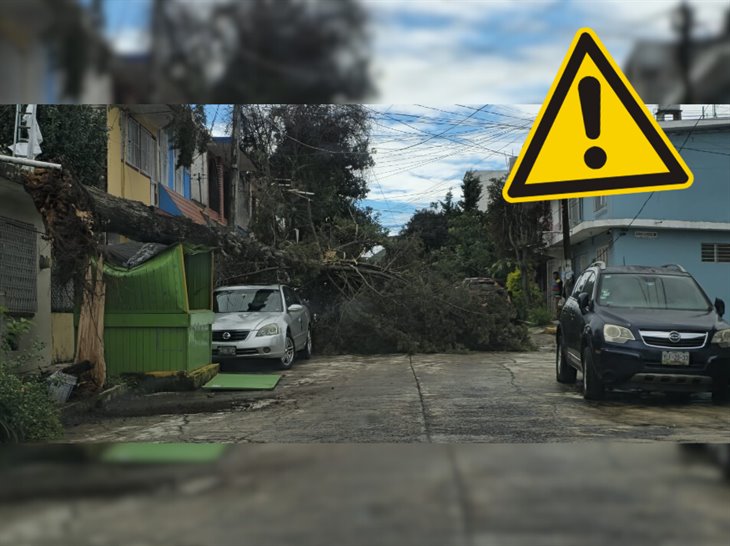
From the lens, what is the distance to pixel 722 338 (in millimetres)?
5492

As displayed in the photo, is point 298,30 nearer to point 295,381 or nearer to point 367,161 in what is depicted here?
point 367,161

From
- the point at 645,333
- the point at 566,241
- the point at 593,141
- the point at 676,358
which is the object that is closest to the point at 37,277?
the point at 566,241

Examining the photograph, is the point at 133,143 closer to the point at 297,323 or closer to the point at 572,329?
the point at 297,323

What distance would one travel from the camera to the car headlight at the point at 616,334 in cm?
630

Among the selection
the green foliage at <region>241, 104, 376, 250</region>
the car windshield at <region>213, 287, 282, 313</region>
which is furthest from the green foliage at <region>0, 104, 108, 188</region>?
the green foliage at <region>241, 104, 376, 250</region>

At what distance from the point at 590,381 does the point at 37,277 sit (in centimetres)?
761

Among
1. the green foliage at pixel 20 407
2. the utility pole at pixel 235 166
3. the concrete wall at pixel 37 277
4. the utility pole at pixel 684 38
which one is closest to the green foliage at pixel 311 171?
the utility pole at pixel 235 166

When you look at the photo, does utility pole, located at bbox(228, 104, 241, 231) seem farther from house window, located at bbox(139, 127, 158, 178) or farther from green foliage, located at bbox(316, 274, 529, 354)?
green foliage, located at bbox(316, 274, 529, 354)

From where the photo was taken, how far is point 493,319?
7.29m

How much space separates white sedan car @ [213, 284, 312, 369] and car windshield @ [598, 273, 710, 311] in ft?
9.95

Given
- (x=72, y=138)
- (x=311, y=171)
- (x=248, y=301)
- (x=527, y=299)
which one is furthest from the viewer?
(x=72, y=138)

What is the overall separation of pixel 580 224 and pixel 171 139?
12.0 feet

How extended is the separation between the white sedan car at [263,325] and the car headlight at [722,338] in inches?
150

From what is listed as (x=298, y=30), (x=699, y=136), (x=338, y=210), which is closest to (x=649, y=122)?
(x=699, y=136)
